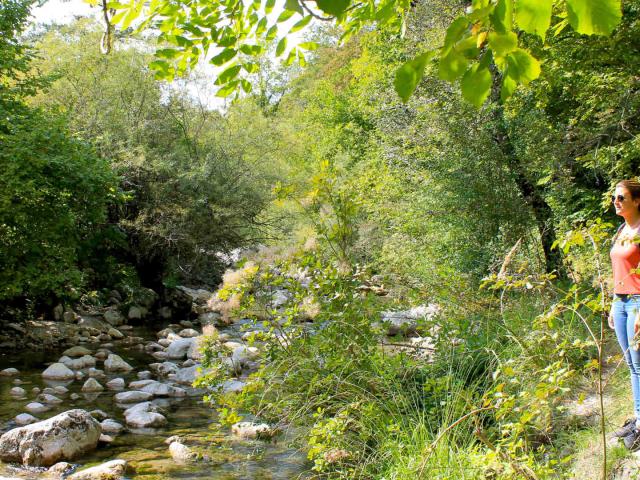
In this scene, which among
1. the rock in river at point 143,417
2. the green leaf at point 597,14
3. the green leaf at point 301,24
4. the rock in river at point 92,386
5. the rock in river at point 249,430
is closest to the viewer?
the green leaf at point 597,14

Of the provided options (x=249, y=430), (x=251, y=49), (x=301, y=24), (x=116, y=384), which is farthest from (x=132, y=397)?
(x=301, y=24)

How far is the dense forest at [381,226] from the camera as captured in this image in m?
3.75

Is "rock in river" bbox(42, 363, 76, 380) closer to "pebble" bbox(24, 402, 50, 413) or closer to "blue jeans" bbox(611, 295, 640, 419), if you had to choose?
"pebble" bbox(24, 402, 50, 413)

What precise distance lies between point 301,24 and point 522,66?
1.43m

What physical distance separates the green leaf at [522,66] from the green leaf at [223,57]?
5.44 ft

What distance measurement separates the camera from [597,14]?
4.44 feet

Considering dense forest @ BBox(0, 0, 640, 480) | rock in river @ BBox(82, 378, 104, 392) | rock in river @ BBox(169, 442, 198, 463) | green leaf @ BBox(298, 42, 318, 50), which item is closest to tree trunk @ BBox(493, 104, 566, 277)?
dense forest @ BBox(0, 0, 640, 480)

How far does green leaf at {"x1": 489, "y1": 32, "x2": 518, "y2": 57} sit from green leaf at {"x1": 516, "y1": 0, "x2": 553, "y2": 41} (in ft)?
0.35

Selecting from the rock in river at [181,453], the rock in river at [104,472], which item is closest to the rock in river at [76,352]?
the rock in river at [181,453]

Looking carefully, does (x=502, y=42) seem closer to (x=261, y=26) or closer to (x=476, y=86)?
(x=476, y=86)

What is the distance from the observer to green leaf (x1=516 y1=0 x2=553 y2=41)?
1370 millimetres

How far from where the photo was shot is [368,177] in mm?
16719

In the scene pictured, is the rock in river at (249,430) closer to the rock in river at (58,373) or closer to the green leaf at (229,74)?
the green leaf at (229,74)

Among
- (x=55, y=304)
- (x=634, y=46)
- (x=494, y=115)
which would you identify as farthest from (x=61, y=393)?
(x=634, y=46)
